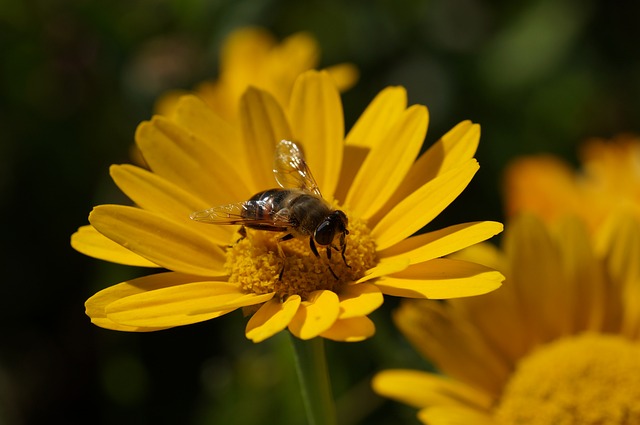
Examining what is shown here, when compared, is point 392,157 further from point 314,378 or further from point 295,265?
point 314,378

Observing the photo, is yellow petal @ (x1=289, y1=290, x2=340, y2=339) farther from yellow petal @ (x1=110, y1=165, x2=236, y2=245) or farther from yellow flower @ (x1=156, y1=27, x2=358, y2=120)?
yellow flower @ (x1=156, y1=27, x2=358, y2=120)

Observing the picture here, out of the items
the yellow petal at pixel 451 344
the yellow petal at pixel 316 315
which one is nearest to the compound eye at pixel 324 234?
the yellow petal at pixel 316 315

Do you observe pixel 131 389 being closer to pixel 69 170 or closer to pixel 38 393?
pixel 38 393

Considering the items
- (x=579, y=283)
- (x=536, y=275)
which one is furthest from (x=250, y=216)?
(x=579, y=283)

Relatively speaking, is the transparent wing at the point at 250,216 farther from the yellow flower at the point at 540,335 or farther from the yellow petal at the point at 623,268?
the yellow petal at the point at 623,268

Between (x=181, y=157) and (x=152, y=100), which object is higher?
(x=152, y=100)

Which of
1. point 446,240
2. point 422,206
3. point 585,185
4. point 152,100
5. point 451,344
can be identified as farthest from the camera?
point 152,100

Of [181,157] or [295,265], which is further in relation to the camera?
[181,157]

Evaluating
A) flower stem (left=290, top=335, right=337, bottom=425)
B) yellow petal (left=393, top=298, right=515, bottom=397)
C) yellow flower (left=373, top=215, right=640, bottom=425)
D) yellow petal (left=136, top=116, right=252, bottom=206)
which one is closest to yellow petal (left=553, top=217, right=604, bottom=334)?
yellow flower (left=373, top=215, right=640, bottom=425)
